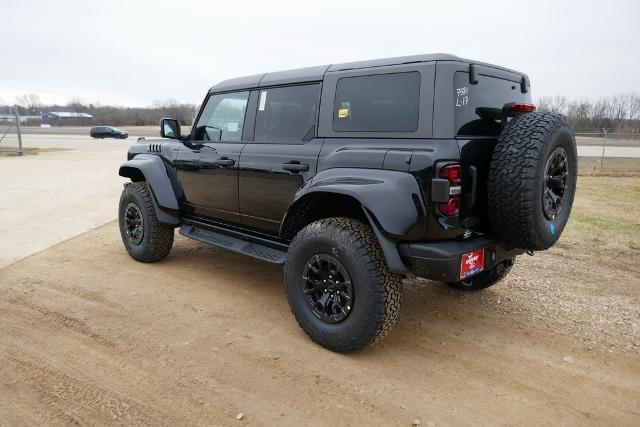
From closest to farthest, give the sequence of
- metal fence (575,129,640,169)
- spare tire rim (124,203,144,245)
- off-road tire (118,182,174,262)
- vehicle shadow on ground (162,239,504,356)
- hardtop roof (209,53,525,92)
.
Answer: hardtop roof (209,53,525,92) < vehicle shadow on ground (162,239,504,356) < off-road tire (118,182,174,262) < spare tire rim (124,203,144,245) < metal fence (575,129,640,169)

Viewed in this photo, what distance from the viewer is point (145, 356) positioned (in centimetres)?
313

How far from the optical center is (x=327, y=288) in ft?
10.6

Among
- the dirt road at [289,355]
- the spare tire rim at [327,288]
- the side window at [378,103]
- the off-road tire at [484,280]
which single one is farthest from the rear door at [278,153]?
the off-road tire at [484,280]

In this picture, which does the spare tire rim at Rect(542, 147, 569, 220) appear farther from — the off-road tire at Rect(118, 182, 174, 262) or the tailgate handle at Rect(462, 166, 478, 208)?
the off-road tire at Rect(118, 182, 174, 262)

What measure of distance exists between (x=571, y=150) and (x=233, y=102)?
9.24 ft

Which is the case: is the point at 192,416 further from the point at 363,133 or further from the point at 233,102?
the point at 233,102

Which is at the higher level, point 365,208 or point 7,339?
point 365,208

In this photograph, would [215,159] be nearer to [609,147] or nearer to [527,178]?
[527,178]

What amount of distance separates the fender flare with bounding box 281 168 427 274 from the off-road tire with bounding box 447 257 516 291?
1382 millimetres

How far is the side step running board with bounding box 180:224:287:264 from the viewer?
3.86 metres

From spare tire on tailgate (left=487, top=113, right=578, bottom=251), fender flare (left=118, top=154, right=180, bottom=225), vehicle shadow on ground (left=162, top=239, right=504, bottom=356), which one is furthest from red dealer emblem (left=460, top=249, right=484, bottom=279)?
fender flare (left=118, top=154, right=180, bottom=225)

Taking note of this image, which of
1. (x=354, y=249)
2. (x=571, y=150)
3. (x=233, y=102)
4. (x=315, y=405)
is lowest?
→ (x=315, y=405)

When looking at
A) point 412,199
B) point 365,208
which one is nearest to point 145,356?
point 365,208

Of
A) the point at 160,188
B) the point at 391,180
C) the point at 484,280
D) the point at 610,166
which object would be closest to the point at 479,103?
the point at 391,180
